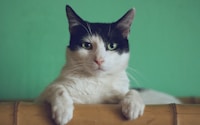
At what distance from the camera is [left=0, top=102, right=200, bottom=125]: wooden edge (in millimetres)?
877

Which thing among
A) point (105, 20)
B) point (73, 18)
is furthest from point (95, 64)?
point (105, 20)

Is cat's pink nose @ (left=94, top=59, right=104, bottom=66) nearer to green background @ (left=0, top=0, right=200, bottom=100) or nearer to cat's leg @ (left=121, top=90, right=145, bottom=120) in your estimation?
cat's leg @ (left=121, top=90, right=145, bottom=120)

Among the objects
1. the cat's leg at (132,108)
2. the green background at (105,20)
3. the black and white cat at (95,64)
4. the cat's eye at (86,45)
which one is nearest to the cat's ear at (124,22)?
the black and white cat at (95,64)

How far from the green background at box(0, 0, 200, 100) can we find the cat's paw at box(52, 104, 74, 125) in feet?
2.31

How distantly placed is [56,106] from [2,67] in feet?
2.45

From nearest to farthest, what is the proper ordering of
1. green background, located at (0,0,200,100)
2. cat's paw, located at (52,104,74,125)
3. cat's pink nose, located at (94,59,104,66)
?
cat's paw, located at (52,104,74,125), cat's pink nose, located at (94,59,104,66), green background, located at (0,0,200,100)

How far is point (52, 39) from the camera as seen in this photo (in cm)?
158

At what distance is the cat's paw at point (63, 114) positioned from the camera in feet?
2.87

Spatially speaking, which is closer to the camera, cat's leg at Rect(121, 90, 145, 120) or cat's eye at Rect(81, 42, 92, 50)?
cat's leg at Rect(121, 90, 145, 120)

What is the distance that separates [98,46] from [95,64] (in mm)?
60

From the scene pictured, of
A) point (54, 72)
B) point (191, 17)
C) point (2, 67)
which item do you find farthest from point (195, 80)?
point (2, 67)

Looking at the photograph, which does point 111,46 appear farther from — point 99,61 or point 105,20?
point 105,20

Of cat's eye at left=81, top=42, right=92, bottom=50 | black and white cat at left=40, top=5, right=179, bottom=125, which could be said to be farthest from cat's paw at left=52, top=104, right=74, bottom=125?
cat's eye at left=81, top=42, right=92, bottom=50

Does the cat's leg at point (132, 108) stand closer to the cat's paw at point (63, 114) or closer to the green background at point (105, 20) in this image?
the cat's paw at point (63, 114)
